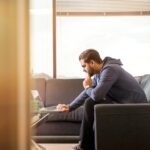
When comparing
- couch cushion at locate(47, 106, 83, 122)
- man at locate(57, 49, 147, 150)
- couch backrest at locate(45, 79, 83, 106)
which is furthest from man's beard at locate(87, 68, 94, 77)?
couch backrest at locate(45, 79, 83, 106)

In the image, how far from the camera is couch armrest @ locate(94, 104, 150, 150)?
216 cm

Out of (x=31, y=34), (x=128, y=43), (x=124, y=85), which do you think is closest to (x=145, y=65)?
(x=128, y=43)

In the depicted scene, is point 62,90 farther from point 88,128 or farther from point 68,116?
point 88,128

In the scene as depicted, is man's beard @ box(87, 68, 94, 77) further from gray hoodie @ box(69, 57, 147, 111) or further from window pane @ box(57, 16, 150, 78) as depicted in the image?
window pane @ box(57, 16, 150, 78)

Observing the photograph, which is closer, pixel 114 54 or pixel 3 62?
pixel 3 62

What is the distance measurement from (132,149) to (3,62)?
1740mm

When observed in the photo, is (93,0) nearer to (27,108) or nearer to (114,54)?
(114,54)

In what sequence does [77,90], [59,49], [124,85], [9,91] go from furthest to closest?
[59,49] → [77,90] → [124,85] → [9,91]

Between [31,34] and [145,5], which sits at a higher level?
[145,5]

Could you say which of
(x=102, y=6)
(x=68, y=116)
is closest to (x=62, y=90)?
(x=68, y=116)

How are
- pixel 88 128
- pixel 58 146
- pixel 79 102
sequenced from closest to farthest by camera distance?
pixel 88 128, pixel 79 102, pixel 58 146

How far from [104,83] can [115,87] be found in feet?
0.50

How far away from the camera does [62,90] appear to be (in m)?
3.92

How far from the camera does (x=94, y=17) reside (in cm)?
468
